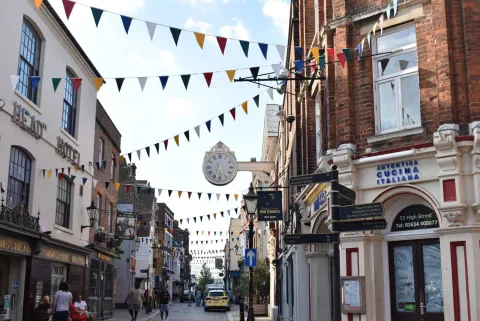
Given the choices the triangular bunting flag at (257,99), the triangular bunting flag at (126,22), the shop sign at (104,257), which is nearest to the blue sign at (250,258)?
the triangular bunting flag at (257,99)

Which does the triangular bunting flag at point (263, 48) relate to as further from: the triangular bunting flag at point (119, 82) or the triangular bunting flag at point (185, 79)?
the triangular bunting flag at point (119, 82)

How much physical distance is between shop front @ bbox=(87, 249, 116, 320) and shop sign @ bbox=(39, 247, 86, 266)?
6.41 ft

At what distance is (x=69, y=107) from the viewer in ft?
69.1

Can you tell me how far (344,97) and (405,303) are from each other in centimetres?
450

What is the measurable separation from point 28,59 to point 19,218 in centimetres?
496

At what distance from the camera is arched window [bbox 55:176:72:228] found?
19938mm

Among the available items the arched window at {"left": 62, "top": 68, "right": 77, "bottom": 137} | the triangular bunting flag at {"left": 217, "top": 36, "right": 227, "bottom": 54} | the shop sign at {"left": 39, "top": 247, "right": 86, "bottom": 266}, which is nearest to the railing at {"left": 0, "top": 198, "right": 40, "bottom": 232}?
the shop sign at {"left": 39, "top": 247, "right": 86, "bottom": 266}

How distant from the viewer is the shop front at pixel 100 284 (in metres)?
23.9

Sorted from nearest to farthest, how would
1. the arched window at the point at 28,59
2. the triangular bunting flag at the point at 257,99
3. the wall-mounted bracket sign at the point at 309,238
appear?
the wall-mounted bracket sign at the point at 309,238 → the triangular bunting flag at the point at 257,99 → the arched window at the point at 28,59

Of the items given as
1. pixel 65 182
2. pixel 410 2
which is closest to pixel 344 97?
pixel 410 2

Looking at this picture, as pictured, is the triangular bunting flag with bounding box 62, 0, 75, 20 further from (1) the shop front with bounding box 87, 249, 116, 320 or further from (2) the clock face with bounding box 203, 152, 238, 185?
(2) the clock face with bounding box 203, 152, 238, 185

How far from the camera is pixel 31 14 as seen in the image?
16.8 metres

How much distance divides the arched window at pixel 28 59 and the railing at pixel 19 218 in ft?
11.5

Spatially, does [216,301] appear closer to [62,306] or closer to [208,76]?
[62,306]
